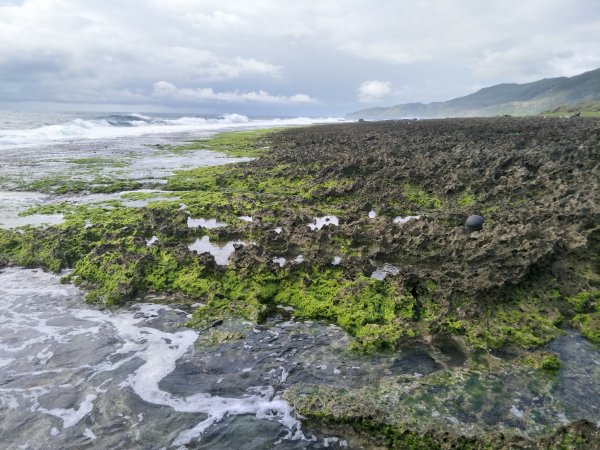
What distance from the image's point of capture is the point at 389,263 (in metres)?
9.07

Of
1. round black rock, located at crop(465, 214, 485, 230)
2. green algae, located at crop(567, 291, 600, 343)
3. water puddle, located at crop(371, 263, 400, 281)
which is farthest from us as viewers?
round black rock, located at crop(465, 214, 485, 230)

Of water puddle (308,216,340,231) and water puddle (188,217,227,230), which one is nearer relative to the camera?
water puddle (308,216,340,231)

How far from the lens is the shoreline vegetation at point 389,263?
223 inches

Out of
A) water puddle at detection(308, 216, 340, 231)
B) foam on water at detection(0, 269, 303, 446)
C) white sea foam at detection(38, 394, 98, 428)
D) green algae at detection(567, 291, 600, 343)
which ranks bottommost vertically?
white sea foam at detection(38, 394, 98, 428)

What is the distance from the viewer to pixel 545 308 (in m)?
6.65

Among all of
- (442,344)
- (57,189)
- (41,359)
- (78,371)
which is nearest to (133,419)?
(78,371)

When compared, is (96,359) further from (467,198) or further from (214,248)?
(467,198)

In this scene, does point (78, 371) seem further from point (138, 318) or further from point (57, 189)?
point (57, 189)

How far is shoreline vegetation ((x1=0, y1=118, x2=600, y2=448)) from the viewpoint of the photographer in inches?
223

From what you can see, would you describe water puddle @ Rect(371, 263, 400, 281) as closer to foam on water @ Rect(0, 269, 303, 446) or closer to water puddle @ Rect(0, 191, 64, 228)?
foam on water @ Rect(0, 269, 303, 446)

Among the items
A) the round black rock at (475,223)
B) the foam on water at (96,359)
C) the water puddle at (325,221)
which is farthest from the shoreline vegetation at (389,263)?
the foam on water at (96,359)

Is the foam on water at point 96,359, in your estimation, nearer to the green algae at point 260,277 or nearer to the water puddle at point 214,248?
the green algae at point 260,277

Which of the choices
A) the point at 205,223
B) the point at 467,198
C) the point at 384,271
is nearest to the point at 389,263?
the point at 384,271

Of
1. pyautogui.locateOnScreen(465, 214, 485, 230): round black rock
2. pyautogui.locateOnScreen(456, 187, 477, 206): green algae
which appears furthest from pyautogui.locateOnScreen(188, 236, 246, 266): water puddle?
pyautogui.locateOnScreen(456, 187, 477, 206): green algae
